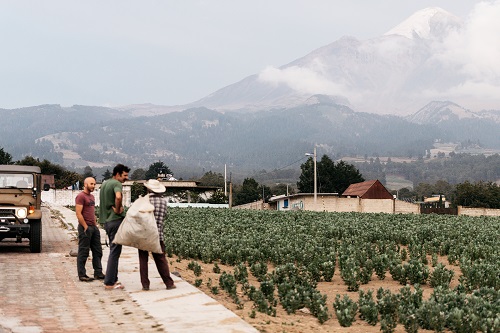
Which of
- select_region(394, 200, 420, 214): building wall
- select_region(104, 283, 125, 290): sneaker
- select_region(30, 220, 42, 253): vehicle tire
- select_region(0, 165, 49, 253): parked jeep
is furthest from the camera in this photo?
select_region(394, 200, 420, 214): building wall

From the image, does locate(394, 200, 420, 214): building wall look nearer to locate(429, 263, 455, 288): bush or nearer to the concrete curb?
locate(429, 263, 455, 288): bush

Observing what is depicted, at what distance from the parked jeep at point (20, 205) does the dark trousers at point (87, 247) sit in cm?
581

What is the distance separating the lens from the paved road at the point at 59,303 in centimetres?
1106

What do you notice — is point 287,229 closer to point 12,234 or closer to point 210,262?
point 210,262

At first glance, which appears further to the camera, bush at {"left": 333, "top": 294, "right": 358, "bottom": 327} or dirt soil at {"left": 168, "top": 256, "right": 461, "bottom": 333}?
bush at {"left": 333, "top": 294, "right": 358, "bottom": 327}

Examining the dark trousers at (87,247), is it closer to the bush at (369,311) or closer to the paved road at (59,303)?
the paved road at (59,303)

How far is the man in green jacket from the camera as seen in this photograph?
14.4 m

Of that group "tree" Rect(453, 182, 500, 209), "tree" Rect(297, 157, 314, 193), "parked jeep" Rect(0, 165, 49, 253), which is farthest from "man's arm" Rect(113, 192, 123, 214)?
"tree" Rect(453, 182, 500, 209)

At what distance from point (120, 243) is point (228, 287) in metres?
2.13

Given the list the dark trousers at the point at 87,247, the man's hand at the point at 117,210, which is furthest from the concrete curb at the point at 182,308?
the man's hand at the point at 117,210

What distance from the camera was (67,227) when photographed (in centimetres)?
3544

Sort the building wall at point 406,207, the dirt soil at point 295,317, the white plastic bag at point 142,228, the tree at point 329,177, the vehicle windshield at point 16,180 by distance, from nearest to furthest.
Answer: the dirt soil at point 295,317 < the white plastic bag at point 142,228 < the vehicle windshield at point 16,180 < the building wall at point 406,207 < the tree at point 329,177

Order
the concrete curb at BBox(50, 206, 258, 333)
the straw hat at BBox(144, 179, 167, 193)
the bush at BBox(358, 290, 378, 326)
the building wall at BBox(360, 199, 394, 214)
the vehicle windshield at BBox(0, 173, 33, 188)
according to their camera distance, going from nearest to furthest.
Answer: the concrete curb at BBox(50, 206, 258, 333) → the bush at BBox(358, 290, 378, 326) → the straw hat at BBox(144, 179, 167, 193) → the vehicle windshield at BBox(0, 173, 33, 188) → the building wall at BBox(360, 199, 394, 214)

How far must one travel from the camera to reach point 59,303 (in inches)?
515
